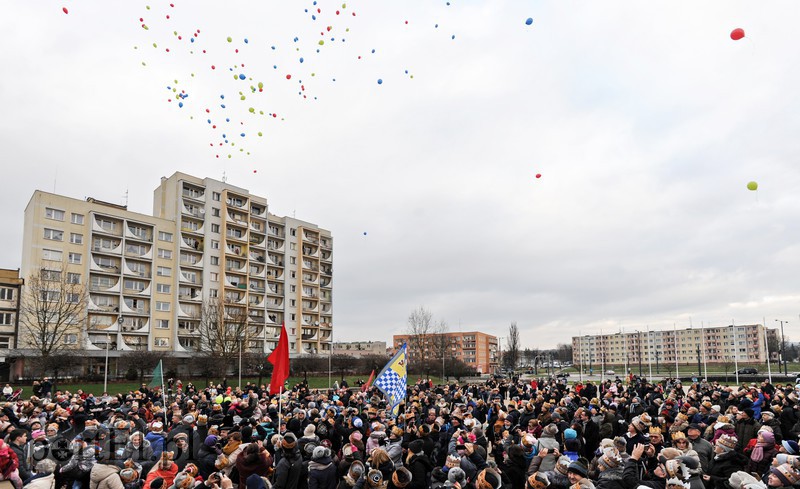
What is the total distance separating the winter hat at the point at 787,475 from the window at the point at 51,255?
61.6 meters

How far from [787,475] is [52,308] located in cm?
5574

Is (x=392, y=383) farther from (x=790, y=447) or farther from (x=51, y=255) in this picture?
(x=51, y=255)

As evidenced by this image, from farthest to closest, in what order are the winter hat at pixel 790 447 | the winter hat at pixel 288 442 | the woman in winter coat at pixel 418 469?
the winter hat at pixel 288 442 → the winter hat at pixel 790 447 → the woman in winter coat at pixel 418 469

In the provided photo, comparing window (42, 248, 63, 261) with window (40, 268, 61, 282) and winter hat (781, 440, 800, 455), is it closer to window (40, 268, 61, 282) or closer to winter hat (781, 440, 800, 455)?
window (40, 268, 61, 282)

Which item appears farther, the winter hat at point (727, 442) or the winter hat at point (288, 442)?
the winter hat at point (288, 442)

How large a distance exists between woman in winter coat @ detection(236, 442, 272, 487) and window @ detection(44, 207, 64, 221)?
57.9m

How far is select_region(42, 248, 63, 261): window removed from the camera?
5428cm

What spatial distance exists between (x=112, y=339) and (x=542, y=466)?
59.0 m

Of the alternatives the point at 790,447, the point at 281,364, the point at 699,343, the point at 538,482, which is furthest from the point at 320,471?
the point at 699,343

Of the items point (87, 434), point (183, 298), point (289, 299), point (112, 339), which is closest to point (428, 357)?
point (289, 299)

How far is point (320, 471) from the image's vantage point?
708cm

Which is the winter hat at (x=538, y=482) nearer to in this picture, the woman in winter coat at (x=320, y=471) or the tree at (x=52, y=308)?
the woman in winter coat at (x=320, y=471)

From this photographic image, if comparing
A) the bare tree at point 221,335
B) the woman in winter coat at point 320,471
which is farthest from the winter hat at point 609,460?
the bare tree at point 221,335

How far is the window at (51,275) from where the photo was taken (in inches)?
1965
